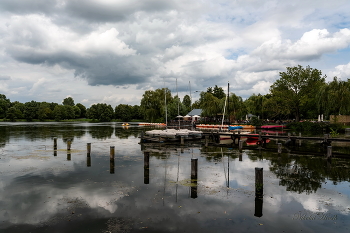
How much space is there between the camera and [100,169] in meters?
16.9

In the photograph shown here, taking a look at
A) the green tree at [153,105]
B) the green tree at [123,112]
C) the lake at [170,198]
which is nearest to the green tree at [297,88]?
the green tree at [153,105]

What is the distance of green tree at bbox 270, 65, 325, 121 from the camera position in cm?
6638

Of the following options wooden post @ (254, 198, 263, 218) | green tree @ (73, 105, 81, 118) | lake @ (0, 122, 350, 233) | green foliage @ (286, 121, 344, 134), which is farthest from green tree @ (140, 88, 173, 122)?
green tree @ (73, 105, 81, 118)

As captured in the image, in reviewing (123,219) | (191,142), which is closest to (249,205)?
(123,219)

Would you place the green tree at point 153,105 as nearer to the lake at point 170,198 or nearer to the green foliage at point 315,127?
the green foliage at point 315,127

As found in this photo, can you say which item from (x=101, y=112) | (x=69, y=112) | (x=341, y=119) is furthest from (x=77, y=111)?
(x=341, y=119)

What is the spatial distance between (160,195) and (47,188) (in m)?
5.77

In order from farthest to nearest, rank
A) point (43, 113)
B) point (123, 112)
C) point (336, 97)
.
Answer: point (123, 112) → point (43, 113) → point (336, 97)

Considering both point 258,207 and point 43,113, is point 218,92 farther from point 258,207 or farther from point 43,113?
point 258,207

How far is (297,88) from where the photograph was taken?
68.6 m

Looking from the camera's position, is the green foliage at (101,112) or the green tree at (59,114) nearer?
the green tree at (59,114)

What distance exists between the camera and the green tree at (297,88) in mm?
66375

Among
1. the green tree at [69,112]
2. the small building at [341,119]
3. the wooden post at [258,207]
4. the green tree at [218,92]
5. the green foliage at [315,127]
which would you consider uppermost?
the green tree at [218,92]

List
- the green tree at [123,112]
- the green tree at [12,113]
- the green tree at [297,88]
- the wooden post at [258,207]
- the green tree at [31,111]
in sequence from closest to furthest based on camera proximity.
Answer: the wooden post at [258,207]
the green tree at [297,88]
the green tree at [12,113]
the green tree at [31,111]
the green tree at [123,112]
